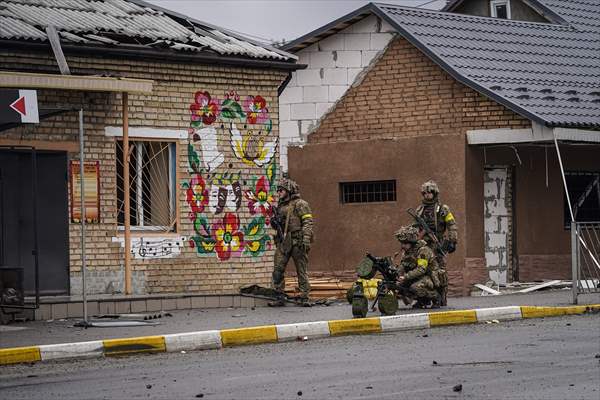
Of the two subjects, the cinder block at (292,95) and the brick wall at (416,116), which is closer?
the brick wall at (416,116)

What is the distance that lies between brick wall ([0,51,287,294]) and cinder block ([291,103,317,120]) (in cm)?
398

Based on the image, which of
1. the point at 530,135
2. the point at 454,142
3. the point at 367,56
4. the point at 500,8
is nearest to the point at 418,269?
the point at 530,135

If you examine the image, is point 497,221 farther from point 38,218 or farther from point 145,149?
point 38,218

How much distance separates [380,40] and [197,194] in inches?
237

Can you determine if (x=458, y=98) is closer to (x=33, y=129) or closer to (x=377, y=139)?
(x=377, y=139)

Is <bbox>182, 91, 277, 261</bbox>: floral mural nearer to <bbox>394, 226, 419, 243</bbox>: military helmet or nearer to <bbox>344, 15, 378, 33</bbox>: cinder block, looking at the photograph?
<bbox>394, 226, 419, 243</bbox>: military helmet

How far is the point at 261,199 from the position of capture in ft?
72.3

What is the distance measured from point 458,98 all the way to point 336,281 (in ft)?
13.5

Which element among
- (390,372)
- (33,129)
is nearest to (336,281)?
(33,129)

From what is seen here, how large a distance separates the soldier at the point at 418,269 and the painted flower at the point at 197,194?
4176 mm

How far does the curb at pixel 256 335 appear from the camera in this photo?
43.7 feet

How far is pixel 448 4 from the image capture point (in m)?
33.1

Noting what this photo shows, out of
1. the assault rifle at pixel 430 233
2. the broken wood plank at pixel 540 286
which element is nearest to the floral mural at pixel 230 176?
the assault rifle at pixel 430 233

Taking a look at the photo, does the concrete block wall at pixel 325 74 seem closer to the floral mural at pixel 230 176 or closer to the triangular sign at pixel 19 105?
the floral mural at pixel 230 176
